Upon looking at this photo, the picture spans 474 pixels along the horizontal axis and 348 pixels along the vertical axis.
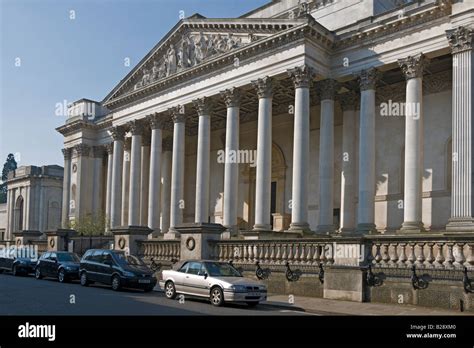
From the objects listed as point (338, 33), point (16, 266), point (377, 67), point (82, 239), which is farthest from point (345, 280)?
point (82, 239)

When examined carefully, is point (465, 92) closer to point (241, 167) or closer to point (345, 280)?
point (345, 280)

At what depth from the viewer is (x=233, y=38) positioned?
35.6 m

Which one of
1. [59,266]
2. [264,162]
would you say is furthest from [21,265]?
[264,162]

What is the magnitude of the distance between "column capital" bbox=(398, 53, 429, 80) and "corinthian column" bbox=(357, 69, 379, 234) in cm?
201

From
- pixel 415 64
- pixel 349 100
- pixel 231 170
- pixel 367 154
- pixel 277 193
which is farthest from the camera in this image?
pixel 277 193

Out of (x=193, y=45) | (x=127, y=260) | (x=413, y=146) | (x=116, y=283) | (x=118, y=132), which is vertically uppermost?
(x=193, y=45)

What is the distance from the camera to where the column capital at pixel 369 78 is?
30984 mm

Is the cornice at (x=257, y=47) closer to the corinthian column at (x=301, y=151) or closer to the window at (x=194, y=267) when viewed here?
the corinthian column at (x=301, y=151)

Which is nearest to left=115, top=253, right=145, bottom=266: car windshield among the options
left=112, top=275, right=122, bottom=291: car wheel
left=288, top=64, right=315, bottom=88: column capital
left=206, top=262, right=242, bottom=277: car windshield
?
left=112, top=275, right=122, bottom=291: car wheel

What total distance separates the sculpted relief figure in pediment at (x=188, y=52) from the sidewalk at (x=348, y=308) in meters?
19.6

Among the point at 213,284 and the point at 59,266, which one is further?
the point at 59,266

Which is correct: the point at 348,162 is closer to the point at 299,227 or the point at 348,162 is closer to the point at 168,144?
the point at 299,227

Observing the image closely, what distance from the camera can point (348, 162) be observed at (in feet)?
114

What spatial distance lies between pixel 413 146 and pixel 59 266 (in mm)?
18838
